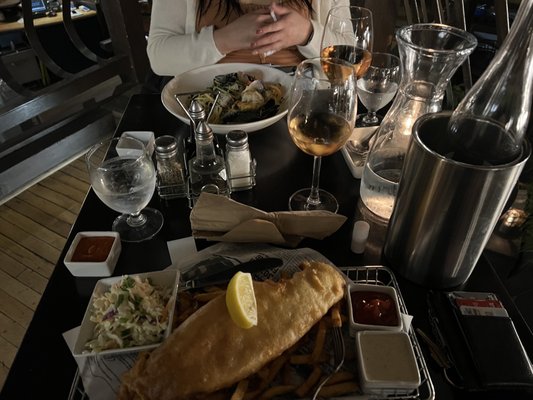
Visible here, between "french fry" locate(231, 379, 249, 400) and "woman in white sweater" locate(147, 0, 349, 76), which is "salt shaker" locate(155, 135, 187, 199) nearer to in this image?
"french fry" locate(231, 379, 249, 400)

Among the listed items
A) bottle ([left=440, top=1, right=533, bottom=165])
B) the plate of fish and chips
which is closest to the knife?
the plate of fish and chips

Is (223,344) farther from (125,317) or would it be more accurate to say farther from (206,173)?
(206,173)

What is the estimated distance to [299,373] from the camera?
0.75m

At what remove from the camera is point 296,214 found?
0.97 m

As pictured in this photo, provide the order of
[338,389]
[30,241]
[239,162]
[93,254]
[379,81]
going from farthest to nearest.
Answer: [30,241]
[379,81]
[239,162]
[93,254]
[338,389]

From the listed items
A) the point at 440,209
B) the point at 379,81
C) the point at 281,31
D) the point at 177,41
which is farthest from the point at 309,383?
the point at 177,41

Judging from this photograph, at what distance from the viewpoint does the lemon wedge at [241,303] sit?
0.73m

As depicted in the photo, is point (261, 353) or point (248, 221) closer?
point (261, 353)

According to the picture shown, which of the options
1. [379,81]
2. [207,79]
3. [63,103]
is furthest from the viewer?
[63,103]

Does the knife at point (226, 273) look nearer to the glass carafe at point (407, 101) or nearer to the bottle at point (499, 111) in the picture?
the glass carafe at point (407, 101)

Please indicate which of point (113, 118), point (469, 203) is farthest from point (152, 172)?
point (113, 118)

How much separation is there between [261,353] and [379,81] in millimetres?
967

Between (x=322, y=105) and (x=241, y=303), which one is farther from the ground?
(x=322, y=105)

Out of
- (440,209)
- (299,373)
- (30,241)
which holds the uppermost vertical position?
(440,209)
